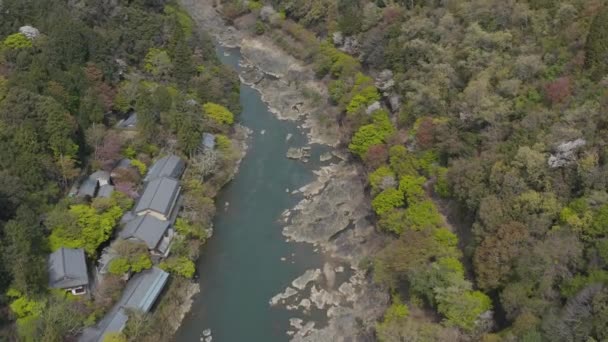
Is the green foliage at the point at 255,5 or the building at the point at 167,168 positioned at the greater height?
the building at the point at 167,168

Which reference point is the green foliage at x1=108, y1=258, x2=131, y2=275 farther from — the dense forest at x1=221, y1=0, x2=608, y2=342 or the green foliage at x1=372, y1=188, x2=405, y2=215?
the green foliage at x1=372, y1=188, x2=405, y2=215

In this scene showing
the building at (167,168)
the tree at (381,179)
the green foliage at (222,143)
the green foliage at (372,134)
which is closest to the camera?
the tree at (381,179)

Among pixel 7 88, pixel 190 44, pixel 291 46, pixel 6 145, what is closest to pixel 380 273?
pixel 6 145

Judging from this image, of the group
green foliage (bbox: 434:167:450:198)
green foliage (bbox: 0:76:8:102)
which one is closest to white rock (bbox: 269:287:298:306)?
Answer: green foliage (bbox: 434:167:450:198)

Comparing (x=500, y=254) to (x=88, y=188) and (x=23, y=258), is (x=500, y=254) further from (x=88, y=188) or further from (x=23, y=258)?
(x=88, y=188)

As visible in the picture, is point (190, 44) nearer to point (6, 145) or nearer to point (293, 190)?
point (293, 190)

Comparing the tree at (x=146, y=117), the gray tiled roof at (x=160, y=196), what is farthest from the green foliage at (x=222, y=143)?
the gray tiled roof at (x=160, y=196)

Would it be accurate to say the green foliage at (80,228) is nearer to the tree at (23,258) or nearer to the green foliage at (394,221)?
the tree at (23,258)
